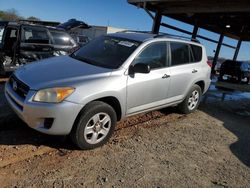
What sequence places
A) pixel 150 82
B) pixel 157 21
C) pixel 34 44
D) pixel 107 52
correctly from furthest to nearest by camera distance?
1. pixel 157 21
2. pixel 34 44
3. pixel 107 52
4. pixel 150 82

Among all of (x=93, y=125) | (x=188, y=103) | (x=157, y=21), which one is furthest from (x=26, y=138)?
(x=157, y=21)

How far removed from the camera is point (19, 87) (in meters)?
4.06

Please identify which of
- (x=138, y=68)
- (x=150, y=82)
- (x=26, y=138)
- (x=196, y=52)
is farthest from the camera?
(x=196, y=52)

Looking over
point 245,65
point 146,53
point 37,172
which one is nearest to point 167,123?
point 146,53

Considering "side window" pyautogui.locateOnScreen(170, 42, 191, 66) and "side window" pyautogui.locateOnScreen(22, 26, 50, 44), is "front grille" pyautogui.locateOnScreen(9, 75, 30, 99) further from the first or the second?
"side window" pyautogui.locateOnScreen(22, 26, 50, 44)

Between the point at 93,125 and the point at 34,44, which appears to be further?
the point at 34,44

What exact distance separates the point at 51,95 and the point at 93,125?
0.81m

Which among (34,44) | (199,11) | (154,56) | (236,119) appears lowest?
(236,119)

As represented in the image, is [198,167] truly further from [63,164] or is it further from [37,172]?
[37,172]

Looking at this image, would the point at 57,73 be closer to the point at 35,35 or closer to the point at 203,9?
the point at 35,35

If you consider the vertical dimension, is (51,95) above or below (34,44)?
above

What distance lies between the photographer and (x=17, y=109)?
12.9ft

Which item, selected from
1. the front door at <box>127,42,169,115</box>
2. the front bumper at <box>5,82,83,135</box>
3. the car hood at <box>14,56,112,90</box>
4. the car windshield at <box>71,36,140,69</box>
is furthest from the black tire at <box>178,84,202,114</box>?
the front bumper at <box>5,82,83,135</box>

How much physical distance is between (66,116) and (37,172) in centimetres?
79
